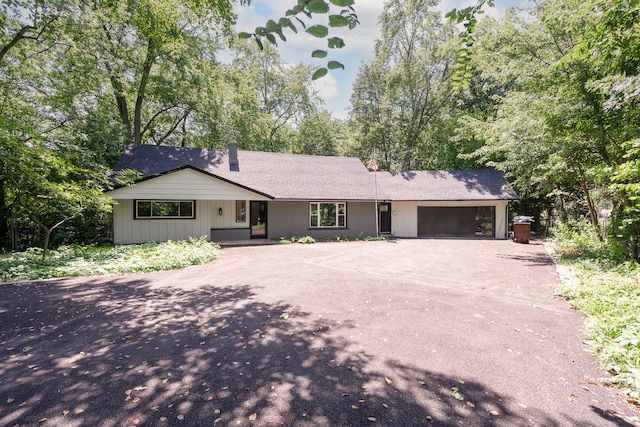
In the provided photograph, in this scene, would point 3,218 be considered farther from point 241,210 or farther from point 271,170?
point 271,170

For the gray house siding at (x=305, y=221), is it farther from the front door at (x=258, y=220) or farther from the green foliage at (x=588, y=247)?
the green foliage at (x=588, y=247)

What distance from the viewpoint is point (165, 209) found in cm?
1491

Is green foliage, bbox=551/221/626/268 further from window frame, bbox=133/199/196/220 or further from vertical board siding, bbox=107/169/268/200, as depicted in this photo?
window frame, bbox=133/199/196/220

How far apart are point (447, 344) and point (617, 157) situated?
390 inches

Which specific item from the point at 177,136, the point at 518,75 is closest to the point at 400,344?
the point at 518,75

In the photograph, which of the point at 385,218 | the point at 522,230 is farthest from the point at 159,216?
the point at 522,230

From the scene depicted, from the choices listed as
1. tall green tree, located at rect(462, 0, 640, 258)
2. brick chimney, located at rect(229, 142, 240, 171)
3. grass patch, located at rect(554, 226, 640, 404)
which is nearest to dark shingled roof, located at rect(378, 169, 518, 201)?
tall green tree, located at rect(462, 0, 640, 258)

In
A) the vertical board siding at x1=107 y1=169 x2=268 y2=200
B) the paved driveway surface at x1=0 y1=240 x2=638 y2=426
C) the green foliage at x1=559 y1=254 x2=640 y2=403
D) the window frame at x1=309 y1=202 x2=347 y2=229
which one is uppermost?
the vertical board siding at x1=107 y1=169 x2=268 y2=200

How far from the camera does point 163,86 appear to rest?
2022 centimetres

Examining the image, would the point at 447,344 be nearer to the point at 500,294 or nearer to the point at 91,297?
the point at 500,294

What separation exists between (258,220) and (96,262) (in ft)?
28.0

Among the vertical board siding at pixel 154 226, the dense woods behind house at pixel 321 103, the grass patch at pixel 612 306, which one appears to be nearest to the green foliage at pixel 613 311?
the grass patch at pixel 612 306

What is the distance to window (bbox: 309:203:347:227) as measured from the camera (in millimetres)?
17781

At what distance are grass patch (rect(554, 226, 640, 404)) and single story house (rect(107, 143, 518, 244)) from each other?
9.94 metres
